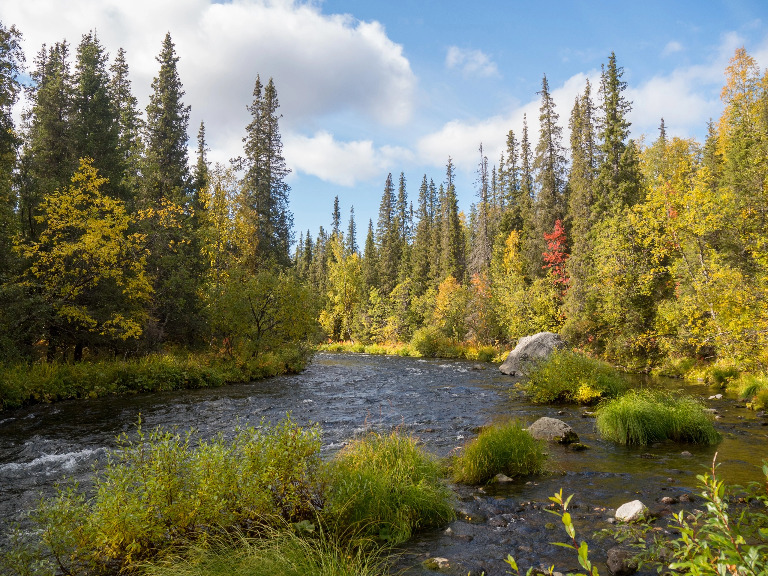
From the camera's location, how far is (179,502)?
5102 mm

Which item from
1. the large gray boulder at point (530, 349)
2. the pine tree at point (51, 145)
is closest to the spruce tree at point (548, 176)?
the large gray boulder at point (530, 349)

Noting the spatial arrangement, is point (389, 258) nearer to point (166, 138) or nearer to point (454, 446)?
point (166, 138)

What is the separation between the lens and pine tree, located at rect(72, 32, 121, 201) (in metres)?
24.4

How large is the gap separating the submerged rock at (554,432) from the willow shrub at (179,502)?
687 cm

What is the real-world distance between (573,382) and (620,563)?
38.7ft

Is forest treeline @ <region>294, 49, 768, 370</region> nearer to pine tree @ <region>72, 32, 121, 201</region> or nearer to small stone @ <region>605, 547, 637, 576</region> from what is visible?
small stone @ <region>605, 547, 637, 576</region>

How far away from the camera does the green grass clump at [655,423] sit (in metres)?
10.7

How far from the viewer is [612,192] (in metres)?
31.2

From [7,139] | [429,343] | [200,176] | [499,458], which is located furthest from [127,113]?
[499,458]

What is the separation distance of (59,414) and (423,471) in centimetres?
1305

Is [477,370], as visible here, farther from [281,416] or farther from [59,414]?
A: [59,414]

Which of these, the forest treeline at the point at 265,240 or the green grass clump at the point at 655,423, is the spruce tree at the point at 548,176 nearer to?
the forest treeline at the point at 265,240

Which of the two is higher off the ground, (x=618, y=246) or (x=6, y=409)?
(x=618, y=246)

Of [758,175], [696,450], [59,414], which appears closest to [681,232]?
[758,175]
